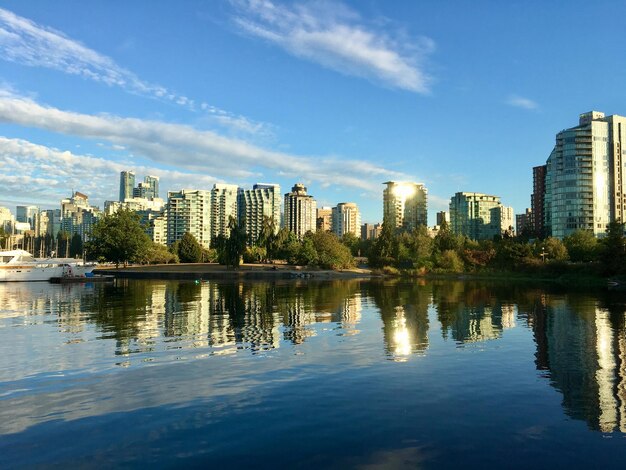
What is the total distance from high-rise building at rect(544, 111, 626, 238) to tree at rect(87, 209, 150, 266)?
5514 inches

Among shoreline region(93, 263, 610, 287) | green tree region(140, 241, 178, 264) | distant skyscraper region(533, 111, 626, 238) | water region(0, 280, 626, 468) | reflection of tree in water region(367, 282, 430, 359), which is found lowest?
water region(0, 280, 626, 468)

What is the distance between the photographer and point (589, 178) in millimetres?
165750

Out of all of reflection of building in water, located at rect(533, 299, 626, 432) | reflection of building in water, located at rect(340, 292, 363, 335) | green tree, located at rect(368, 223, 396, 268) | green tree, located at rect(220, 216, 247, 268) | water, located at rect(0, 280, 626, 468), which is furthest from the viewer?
green tree, located at rect(368, 223, 396, 268)

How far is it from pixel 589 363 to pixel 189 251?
15531 centimetres

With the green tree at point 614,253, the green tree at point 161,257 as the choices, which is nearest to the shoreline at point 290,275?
the green tree at point 614,253

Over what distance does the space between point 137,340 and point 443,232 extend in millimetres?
Answer: 125215

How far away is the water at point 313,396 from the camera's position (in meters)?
12.3

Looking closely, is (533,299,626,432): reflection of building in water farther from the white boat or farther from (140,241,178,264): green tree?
(140,241,178,264): green tree

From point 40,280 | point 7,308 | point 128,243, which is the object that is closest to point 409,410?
point 7,308

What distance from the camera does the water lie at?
12.3m

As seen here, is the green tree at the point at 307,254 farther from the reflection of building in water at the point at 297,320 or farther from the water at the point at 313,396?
the water at the point at 313,396

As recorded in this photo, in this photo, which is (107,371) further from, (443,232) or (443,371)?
(443,232)

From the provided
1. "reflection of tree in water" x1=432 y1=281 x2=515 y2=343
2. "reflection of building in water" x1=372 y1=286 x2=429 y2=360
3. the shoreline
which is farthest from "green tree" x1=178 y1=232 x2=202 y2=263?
"reflection of tree in water" x1=432 y1=281 x2=515 y2=343

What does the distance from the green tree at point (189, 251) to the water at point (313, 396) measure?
13451cm
